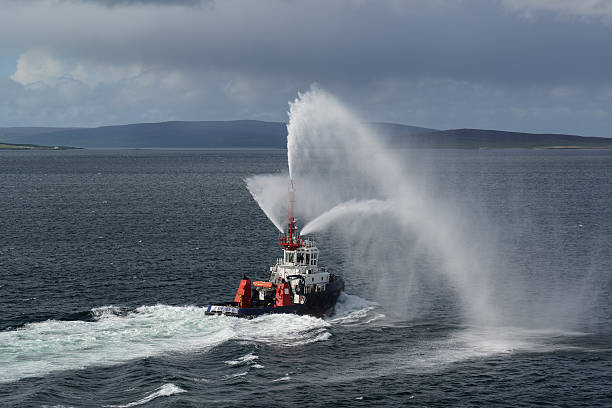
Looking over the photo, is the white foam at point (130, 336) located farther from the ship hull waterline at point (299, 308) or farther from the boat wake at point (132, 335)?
the ship hull waterline at point (299, 308)

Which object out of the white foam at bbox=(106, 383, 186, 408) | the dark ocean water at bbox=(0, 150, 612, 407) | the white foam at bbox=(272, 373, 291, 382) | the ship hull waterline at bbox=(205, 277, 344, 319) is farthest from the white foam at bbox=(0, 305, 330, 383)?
the white foam at bbox=(272, 373, 291, 382)

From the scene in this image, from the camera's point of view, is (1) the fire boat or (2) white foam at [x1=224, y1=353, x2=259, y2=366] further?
(1) the fire boat

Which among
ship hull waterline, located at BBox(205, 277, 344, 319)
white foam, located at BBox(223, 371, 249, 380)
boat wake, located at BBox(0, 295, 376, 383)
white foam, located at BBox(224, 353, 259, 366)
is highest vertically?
ship hull waterline, located at BBox(205, 277, 344, 319)

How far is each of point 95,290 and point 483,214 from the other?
358 feet

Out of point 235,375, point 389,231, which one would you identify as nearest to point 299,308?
point 235,375

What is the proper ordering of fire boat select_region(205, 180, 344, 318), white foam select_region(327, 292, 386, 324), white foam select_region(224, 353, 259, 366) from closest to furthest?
white foam select_region(224, 353, 259, 366) → fire boat select_region(205, 180, 344, 318) → white foam select_region(327, 292, 386, 324)

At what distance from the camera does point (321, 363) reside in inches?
2379

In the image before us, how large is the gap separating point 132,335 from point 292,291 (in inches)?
770

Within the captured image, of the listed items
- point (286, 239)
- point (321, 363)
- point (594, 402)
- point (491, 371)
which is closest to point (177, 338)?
point (321, 363)

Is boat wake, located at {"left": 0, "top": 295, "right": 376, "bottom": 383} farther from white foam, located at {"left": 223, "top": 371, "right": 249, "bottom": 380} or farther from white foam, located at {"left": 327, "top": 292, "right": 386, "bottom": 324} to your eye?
white foam, located at {"left": 223, "top": 371, "right": 249, "bottom": 380}

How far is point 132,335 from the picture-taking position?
65.3 meters

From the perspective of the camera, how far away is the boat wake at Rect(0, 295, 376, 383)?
57.7 m

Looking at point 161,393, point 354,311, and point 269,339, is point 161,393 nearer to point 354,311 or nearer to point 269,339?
point 269,339

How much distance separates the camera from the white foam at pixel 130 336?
5769 centimetres
